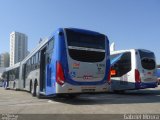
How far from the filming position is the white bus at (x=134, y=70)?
18750mm

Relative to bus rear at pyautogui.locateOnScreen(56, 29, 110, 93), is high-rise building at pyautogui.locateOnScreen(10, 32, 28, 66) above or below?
above

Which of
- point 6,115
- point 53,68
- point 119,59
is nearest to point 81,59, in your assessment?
point 53,68

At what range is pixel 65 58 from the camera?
12.8 metres

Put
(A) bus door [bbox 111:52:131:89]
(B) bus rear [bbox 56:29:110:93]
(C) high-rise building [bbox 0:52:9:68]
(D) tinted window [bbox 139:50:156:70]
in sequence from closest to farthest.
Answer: (B) bus rear [bbox 56:29:110:93]
(D) tinted window [bbox 139:50:156:70]
(A) bus door [bbox 111:52:131:89]
(C) high-rise building [bbox 0:52:9:68]

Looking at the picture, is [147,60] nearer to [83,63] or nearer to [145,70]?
[145,70]

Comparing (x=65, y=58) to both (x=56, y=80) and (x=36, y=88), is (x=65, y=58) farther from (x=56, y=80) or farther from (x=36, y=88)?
(x=36, y=88)

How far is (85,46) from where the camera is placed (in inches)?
526

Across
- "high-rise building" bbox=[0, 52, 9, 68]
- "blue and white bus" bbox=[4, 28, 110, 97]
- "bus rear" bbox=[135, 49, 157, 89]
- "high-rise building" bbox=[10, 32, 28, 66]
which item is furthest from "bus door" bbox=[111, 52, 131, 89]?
"high-rise building" bbox=[0, 52, 9, 68]

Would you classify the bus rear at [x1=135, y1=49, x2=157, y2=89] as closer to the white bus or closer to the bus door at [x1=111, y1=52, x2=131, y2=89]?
the white bus

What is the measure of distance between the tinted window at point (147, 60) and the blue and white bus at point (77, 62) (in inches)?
227

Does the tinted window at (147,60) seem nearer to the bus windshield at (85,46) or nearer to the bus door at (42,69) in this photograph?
the bus windshield at (85,46)

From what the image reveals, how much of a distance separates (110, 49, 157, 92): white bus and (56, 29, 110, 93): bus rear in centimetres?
535

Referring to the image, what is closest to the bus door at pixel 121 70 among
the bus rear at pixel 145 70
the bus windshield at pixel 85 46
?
the bus rear at pixel 145 70

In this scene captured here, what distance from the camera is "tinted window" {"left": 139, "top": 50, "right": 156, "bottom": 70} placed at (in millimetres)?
19203
